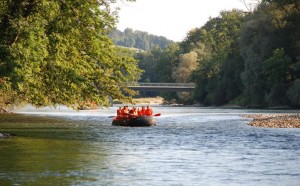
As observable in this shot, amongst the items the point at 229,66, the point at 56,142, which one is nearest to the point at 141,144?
the point at 56,142

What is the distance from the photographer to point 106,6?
3672 centimetres

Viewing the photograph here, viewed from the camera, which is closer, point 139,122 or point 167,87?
point 139,122

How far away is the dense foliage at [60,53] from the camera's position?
30500 mm

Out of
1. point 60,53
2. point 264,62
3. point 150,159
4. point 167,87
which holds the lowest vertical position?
point 150,159

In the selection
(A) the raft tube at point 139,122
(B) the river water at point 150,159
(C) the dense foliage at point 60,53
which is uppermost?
(C) the dense foliage at point 60,53

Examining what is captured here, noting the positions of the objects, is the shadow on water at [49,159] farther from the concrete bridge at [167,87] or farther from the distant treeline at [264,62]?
the concrete bridge at [167,87]

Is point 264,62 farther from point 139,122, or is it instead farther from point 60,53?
point 60,53

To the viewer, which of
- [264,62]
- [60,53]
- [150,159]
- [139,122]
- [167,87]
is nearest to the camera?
[150,159]

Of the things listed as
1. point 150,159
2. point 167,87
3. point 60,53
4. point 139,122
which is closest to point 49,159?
point 150,159

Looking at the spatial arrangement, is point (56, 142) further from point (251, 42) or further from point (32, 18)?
point (251, 42)

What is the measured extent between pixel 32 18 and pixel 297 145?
14.6m

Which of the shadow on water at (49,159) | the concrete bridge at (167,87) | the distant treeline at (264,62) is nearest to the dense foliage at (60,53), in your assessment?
the shadow on water at (49,159)

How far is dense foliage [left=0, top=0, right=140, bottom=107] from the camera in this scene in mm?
30500

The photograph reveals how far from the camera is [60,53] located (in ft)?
114
